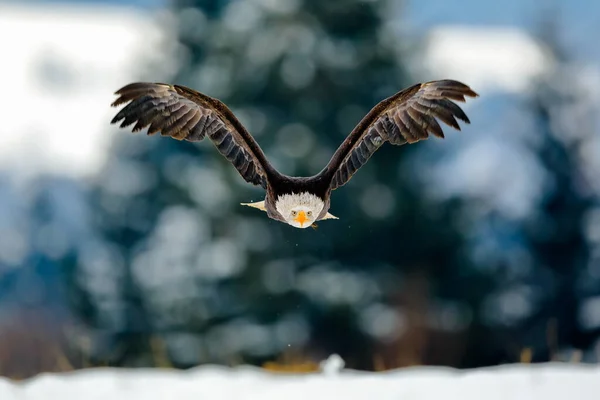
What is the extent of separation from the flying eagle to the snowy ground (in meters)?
2.62

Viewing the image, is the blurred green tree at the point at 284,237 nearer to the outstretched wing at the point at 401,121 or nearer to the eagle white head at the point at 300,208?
the outstretched wing at the point at 401,121

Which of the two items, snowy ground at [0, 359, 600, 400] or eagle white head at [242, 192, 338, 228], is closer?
eagle white head at [242, 192, 338, 228]

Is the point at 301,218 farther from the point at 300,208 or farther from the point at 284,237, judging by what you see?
the point at 284,237

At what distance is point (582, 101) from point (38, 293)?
13.0m

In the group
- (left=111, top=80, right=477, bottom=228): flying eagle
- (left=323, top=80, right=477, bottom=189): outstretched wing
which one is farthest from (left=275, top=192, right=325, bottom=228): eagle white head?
(left=323, top=80, right=477, bottom=189): outstretched wing

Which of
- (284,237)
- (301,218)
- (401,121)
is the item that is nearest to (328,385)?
(401,121)

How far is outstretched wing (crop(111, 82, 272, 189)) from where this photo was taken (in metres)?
4.56

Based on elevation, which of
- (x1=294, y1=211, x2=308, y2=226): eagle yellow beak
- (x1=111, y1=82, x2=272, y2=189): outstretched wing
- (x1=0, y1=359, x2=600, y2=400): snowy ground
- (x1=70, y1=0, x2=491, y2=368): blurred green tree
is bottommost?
(x1=0, y1=359, x2=600, y2=400): snowy ground

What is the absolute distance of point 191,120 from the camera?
4.85m

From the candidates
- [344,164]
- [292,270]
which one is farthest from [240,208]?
[344,164]

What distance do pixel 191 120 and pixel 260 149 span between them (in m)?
0.51

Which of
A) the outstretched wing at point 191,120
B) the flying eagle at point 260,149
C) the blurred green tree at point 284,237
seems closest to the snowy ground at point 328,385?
the flying eagle at point 260,149

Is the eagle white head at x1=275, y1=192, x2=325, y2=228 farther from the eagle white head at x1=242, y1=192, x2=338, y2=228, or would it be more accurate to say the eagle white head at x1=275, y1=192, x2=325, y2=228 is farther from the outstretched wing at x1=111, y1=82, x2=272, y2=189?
the outstretched wing at x1=111, y1=82, x2=272, y2=189

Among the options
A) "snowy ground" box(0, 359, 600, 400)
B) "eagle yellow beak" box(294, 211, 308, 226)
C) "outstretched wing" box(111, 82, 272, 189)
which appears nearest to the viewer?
"eagle yellow beak" box(294, 211, 308, 226)
